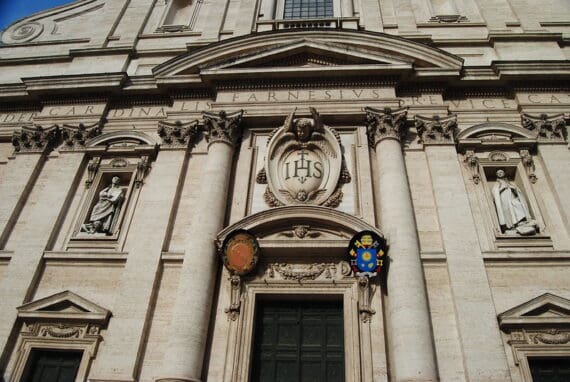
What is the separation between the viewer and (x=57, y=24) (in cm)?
1814

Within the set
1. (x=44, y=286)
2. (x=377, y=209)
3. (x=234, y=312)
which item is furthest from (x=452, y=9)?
(x=44, y=286)

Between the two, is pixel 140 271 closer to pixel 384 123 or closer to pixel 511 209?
pixel 384 123

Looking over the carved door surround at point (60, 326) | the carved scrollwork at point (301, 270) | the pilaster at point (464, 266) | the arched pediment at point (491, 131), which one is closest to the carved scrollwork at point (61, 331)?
the carved door surround at point (60, 326)

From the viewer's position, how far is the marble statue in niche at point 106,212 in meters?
11.9

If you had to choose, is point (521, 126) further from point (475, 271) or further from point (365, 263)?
point (365, 263)

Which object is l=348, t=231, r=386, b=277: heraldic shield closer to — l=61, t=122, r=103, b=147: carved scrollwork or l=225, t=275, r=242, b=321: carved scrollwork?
l=225, t=275, r=242, b=321: carved scrollwork

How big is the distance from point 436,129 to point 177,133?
714 centimetres

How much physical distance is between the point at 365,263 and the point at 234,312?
9.97 ft

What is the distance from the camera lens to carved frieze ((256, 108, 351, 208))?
11.7 meters

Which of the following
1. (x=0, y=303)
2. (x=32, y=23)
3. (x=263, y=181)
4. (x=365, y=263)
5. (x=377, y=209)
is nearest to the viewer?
(x=365, y=263)

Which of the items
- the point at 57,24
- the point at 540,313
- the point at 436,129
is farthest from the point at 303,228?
the point at 57,24

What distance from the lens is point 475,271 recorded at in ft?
33.3

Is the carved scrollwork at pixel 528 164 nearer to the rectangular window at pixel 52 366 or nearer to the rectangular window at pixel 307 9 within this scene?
the rectangular window at pixel 307 9

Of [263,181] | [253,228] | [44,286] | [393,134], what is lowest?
[44,286]
